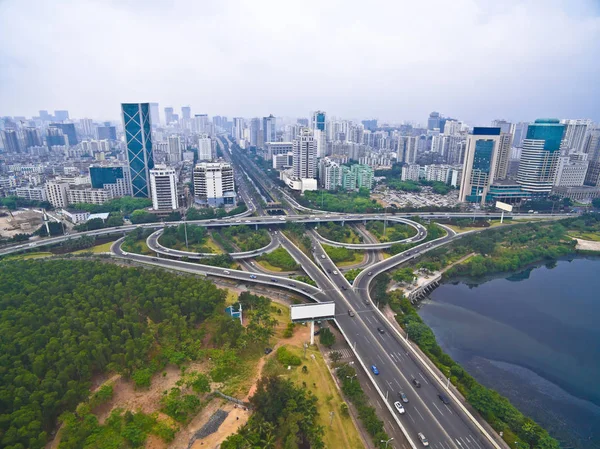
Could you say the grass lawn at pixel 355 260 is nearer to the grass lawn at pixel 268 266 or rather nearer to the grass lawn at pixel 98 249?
the grass lawn at pixel 268 266

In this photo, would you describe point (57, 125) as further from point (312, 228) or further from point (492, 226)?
point (492, 226)

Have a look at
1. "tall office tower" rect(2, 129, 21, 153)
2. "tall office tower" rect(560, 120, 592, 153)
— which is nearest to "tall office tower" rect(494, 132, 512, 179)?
"tall office tower" rect(560, 120, 592, 153)

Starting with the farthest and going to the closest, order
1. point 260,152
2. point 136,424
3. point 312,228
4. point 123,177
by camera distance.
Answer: point 260,152 → point 123,177 → point 312,228 → point 136,424

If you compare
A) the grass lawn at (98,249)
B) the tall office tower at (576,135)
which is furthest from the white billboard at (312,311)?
the tall office tower at (576,135)

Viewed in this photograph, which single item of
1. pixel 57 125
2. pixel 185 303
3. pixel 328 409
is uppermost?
pixel 57 125

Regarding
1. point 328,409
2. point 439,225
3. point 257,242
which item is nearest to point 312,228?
point 257,242
